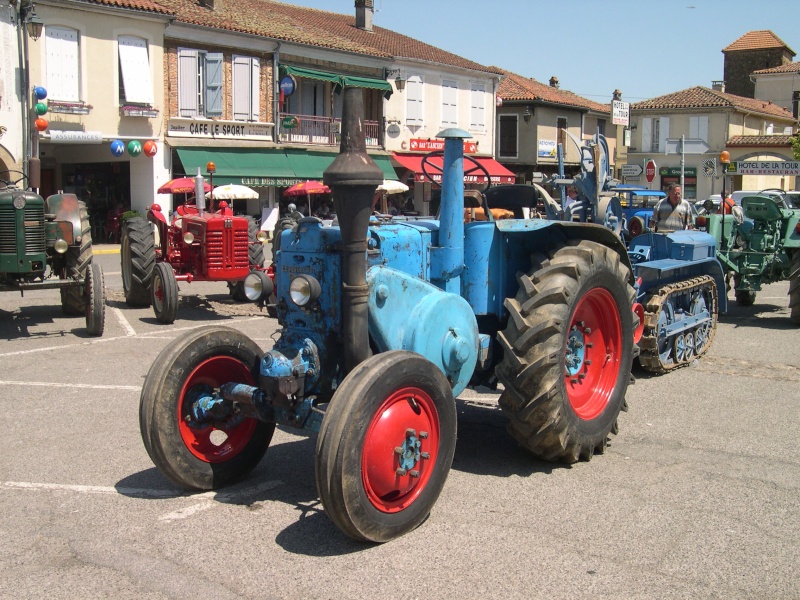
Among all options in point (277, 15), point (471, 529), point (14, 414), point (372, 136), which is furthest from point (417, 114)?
point (471, 529)

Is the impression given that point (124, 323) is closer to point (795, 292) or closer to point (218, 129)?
point (795, 292)

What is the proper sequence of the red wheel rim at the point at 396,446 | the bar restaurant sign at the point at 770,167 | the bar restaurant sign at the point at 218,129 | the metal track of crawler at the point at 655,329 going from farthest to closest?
1. the bar restaurant sign at the point at 218,129
2. the bar restaurant sign at the point at 770,167
3. the metal track of crawler at the point at 655,329
4. the red wheel rim at the point at 396,446

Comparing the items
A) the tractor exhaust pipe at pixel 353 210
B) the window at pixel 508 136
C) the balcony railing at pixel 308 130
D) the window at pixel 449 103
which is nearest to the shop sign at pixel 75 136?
the balcony railing at pixel 308 130

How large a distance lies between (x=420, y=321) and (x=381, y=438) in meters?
0.86

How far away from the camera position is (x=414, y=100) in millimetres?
32094

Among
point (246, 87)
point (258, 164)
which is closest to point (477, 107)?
point (246, 87)

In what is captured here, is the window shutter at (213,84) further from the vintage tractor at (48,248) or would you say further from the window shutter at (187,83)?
the vintage tractor at (48,248)

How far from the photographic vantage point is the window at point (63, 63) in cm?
2141

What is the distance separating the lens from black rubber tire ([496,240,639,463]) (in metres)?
4.89

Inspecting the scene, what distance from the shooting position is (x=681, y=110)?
44531 mm

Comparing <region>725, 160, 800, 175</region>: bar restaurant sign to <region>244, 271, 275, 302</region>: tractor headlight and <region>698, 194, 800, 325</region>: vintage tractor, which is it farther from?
<region>244, 271, 275, 302</region>: tractor headlight

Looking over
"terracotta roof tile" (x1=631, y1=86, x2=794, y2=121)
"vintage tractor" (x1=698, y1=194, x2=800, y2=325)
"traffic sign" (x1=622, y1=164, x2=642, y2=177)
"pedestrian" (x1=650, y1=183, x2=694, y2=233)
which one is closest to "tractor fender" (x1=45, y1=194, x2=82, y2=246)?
"pedestrian" (x1=650, y1=183, x2=694, y2=233)

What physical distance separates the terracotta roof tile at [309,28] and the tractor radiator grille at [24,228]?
51.4ft

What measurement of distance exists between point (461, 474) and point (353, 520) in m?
1.45
